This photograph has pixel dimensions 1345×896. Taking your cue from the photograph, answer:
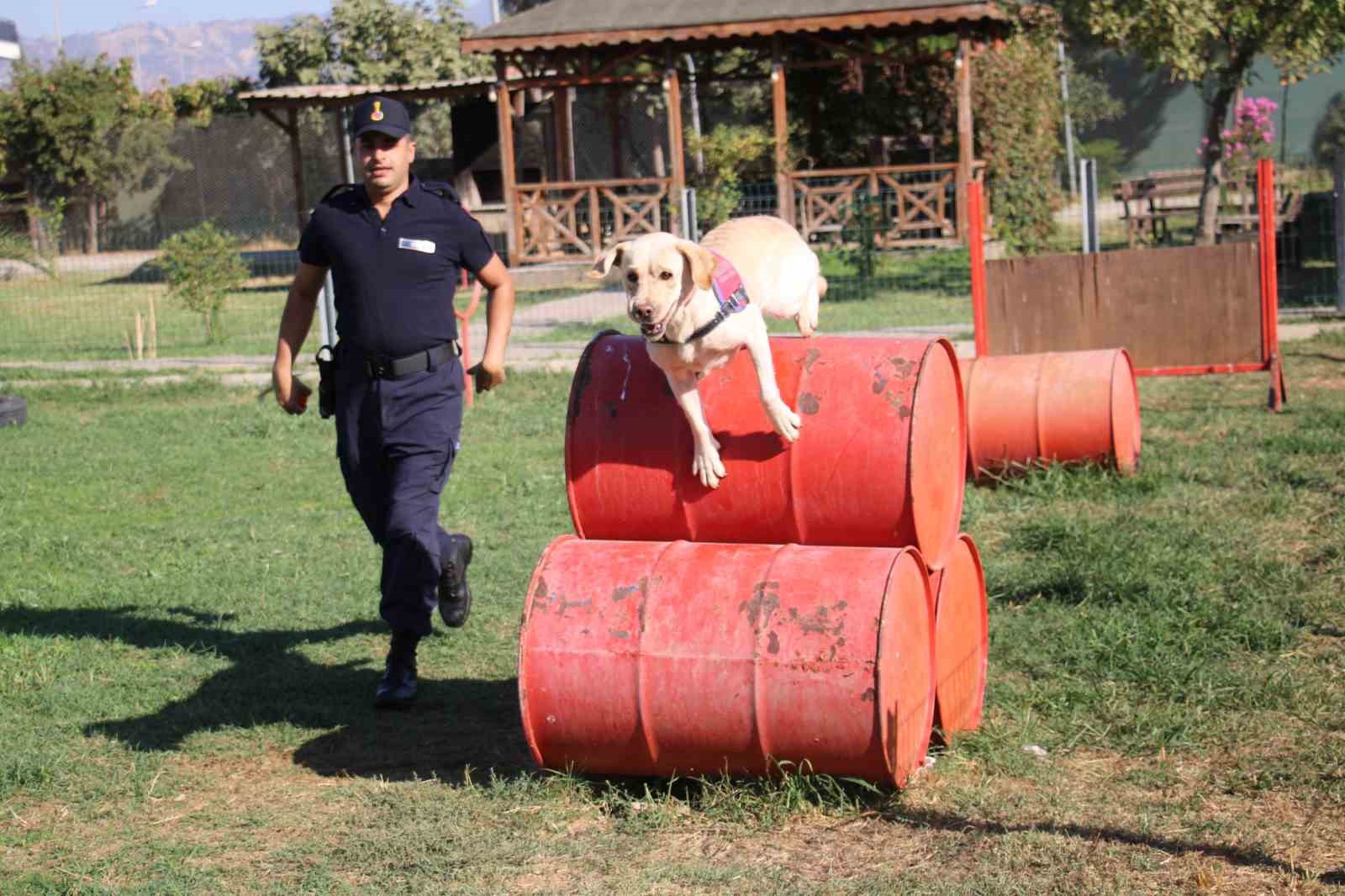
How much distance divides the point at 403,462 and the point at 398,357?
38cm

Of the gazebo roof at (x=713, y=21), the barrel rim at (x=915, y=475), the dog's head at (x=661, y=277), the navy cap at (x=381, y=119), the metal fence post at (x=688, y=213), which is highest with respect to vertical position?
the gazebo roof at (x=713, y=21)

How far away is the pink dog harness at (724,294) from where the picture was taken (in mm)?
4527

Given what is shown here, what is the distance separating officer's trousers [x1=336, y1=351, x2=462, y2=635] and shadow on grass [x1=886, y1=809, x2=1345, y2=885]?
1979 millimetres

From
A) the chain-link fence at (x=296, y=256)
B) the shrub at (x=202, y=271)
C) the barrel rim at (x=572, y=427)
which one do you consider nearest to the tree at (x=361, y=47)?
the chain-link fence at (x=296, y=256)

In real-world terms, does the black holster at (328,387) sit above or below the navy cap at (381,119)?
below

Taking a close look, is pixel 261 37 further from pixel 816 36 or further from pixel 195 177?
pixel 816 36

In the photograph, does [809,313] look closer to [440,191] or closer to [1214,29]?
[440,191]

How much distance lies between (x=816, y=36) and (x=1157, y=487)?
16692mm

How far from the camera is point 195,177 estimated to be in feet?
114

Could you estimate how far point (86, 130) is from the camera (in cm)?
3344

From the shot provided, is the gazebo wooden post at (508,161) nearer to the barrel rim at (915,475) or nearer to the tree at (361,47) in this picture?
the tree at (361,47)

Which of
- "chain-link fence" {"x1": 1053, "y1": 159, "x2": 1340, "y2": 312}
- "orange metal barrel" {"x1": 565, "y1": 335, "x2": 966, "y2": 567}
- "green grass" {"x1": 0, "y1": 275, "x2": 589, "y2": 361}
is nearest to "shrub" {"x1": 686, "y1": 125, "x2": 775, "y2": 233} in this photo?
"green grass" {"x1": 0, "y1": 275, "x2": 589, "y2": 361}

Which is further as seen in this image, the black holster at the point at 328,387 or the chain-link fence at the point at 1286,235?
the chain-link fence at the point at 1286,235

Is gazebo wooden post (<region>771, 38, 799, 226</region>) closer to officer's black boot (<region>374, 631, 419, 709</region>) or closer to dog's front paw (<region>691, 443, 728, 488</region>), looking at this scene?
officer's black boot (<region>374, 631, 419, 709</region>)
